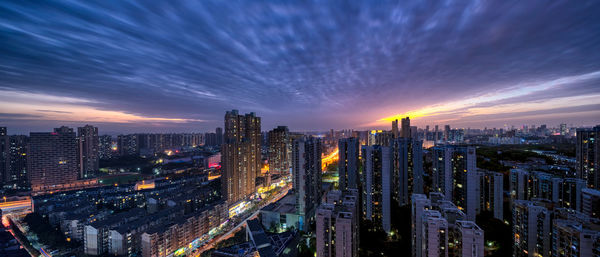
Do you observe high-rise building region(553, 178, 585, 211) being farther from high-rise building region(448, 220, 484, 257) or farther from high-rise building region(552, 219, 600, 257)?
high-rise building region(448, 220, 484, 257)

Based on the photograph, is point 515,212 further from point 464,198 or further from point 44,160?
point 44,160

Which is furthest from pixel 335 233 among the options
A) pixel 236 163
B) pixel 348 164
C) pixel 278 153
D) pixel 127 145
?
pixel 127 145

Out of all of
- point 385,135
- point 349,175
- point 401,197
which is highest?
point 385,135

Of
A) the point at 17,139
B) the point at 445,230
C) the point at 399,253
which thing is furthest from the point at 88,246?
the point at 17,139

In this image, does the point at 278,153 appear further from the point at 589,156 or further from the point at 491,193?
the point at 589,156

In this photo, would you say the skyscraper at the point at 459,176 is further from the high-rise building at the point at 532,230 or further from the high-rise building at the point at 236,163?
the high-rise building at the point at 236,163
